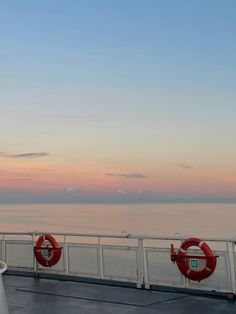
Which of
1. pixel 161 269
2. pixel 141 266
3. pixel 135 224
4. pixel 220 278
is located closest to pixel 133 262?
pixel 141 266

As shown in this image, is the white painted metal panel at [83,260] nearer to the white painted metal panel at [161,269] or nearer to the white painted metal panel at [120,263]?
the white painted metal panel at [120,263]

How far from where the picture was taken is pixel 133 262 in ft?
26.8

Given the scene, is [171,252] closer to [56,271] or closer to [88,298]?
[88,298]

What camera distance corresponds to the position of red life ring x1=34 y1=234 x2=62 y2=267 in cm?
920

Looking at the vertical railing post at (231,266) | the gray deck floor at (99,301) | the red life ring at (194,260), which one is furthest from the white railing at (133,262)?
the gray deck floor at (99,301)

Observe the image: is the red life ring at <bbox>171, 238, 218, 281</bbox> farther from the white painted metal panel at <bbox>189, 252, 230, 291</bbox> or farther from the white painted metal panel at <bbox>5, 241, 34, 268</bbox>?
the white painted metal panel at <bbox>5, 241, 34, 268</bbox>

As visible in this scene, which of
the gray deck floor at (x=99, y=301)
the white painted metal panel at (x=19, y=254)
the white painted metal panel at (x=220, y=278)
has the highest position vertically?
the white painted metal panel at (x=19, y=254)

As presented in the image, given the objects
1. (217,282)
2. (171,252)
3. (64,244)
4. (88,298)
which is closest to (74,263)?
(64,244)

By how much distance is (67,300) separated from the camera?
727 centimetres

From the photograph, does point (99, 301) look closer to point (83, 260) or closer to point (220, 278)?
point (83, 260)

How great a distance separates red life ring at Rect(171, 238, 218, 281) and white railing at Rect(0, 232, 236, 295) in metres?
0.10

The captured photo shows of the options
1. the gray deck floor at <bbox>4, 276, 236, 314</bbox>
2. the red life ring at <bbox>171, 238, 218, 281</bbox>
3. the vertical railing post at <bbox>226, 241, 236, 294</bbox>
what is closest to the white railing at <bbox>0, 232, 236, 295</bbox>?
the vertical railing post at <bbox>226, 241, 236, 294</bbox>

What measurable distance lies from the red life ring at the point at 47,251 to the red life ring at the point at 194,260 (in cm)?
272

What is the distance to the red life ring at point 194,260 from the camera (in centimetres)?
714
